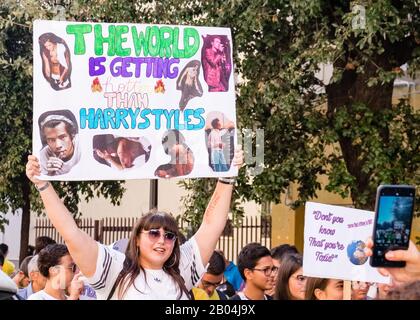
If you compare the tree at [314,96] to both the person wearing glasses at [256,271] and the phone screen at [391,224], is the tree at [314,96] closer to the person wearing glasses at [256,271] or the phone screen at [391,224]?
the person wearing glasses at [256,271]

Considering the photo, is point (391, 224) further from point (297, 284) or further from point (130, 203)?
point (130, 203)

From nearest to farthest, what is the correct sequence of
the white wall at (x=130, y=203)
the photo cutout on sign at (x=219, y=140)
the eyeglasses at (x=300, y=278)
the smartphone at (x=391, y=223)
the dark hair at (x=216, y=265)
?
the smartphone at (x=391, y=223), the photo cutout on sign at (x=219, y=140), the eyeglasses at (x=300, y=278), the dark hair at (x=216, y=265), the white wall at (x=130, y=203)

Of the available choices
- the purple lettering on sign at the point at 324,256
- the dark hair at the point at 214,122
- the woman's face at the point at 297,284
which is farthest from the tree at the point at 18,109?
the purple lettering on sign at the point at 324,256

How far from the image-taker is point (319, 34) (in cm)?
1088

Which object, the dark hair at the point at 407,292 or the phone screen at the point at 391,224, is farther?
the phone screen at the point at 391,224

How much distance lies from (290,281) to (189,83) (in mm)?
1599

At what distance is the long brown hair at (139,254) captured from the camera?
5.80 m

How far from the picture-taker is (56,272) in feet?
23.8

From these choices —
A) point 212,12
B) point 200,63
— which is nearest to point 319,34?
point 212,12

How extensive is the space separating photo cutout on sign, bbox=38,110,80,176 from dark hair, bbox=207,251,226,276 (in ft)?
6.54

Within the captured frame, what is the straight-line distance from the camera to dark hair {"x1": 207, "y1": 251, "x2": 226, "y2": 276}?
804 cm

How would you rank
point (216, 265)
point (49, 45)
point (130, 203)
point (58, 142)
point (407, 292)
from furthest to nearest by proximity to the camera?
point (130, 203)
point (216, 265)
point (49, 45)
point (58, 142)
point (407, 292)

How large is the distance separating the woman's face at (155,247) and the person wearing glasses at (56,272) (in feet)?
3.44

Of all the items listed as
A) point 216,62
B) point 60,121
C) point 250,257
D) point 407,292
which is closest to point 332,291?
point 250,257
